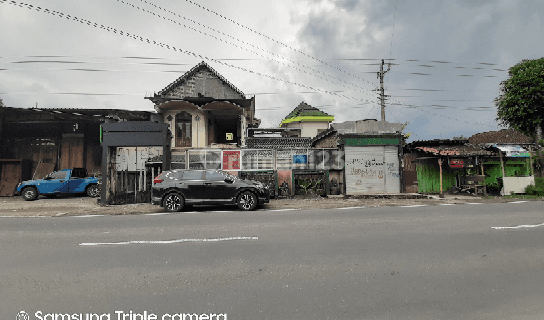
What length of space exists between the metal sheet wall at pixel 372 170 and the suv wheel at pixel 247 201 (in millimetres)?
8542

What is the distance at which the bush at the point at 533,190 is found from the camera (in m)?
16.1

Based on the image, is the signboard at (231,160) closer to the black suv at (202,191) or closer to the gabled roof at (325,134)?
the black suv at (202,191)

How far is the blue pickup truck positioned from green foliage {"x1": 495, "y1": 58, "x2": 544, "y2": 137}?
1196 inches

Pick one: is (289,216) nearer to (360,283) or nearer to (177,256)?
(177,256)

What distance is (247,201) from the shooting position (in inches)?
432

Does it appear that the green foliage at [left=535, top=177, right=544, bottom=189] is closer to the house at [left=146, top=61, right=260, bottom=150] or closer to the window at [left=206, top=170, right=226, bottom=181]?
the window at [left=206, top=170, right=226, bottom=181]

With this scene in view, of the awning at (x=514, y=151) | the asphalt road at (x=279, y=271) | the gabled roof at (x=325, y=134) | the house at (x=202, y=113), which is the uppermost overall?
the house at (x=202, y=113)

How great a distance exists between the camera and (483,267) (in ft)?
14.3

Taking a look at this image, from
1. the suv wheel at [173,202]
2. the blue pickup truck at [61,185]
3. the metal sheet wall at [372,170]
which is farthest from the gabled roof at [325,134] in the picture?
the blue pickup truck at [61,185]

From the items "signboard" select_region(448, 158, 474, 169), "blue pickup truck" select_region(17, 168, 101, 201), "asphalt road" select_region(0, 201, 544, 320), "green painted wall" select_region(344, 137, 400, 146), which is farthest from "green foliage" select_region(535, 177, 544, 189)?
"blue pickup truck" select_region(17, 168, 101, 201)

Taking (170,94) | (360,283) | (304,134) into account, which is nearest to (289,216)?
(360,283)

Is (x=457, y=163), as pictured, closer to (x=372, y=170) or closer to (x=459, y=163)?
(x=459, y=163)

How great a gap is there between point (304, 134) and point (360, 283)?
101 feet

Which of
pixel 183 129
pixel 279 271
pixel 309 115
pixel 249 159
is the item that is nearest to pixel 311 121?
pixel 309 115
